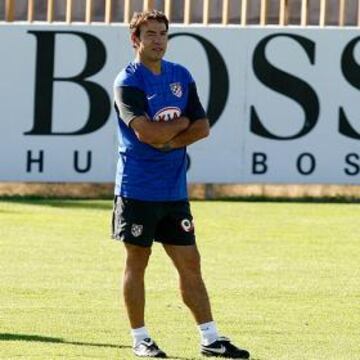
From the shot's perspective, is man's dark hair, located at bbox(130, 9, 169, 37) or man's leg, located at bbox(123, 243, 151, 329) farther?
man's leg, located at bbox(123, 243, 151, 329)

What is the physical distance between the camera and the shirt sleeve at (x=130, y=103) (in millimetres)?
9102

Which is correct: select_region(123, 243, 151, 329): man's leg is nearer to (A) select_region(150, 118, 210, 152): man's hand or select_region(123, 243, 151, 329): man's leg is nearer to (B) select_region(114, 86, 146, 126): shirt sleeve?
(A) select_region(150, 118, 210, 152): man's hand

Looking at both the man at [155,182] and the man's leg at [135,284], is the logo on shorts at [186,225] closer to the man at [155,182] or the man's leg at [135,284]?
the man at [155,182]

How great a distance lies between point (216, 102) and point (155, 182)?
12.2 meters

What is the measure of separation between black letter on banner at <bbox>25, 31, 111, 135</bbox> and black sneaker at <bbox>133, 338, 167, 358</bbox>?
479 inches

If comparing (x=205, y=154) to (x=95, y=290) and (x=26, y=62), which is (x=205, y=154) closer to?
(x=26, y=62)

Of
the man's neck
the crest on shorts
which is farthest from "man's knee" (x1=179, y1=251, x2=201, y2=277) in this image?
the man's neck

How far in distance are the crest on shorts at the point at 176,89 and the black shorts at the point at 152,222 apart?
589 millimetres

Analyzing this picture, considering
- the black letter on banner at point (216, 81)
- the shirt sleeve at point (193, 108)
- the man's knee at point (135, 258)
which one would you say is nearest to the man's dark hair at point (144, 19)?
the shirt sleeve at point (193, 108)

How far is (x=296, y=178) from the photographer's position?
2148 cm

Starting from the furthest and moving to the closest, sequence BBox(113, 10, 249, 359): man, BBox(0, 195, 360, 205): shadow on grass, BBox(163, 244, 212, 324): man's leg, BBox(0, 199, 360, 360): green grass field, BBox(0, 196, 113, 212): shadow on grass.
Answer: BBox(0, 195, 360, 205): shadow on grass
BBox(0, 196, 113, 212): shadow on grass
BBox(0, 199, 360, 360): green grass field
BBox(163, 244, 212, 324): man's leg
BBox(113, 10, 249, 359): man

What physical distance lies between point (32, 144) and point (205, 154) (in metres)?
2.16

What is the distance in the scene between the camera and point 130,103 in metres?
9.12

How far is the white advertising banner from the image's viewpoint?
21266 millimetres
